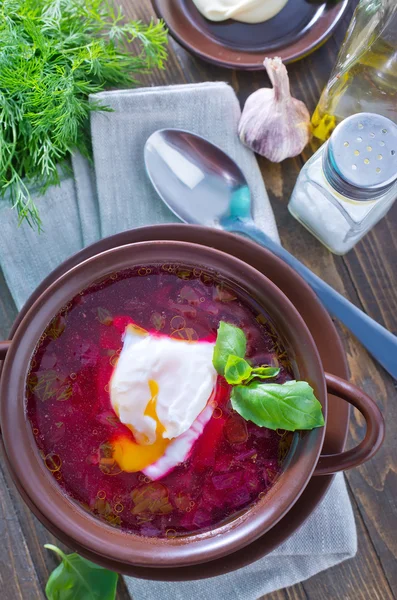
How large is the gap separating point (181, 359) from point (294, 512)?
32 cm

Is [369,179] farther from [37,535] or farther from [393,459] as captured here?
[37,535]

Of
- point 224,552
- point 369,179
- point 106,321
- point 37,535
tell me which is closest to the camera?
point 224,552

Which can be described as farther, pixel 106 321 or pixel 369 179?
pixel 369 179

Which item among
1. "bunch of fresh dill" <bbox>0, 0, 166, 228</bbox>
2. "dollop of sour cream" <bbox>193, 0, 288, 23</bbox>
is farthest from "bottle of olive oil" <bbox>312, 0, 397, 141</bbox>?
"bunch of fresh dill" <bbox>0, 0, 166, 228</bbox>

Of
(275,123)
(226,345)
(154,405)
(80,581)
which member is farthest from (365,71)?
(80,581)

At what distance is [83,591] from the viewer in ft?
3.95

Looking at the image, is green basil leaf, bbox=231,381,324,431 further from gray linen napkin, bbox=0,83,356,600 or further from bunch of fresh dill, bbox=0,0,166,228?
bunch of fresh dill, bbox=0,0,166,228

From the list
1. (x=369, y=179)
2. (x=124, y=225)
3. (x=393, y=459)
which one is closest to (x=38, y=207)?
(x=124, y=225)

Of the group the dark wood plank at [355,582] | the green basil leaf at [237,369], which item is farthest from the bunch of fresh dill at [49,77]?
the dark wood plank at [355,582]

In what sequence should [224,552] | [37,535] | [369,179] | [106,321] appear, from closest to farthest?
[224,552] < [106,321] < [369,179] < [37,535]

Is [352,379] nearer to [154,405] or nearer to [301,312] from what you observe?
[301,312]

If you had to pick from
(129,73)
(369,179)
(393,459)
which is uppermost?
(369,179)

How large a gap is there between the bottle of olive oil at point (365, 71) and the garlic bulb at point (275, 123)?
6cm

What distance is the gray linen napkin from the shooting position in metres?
1.24
